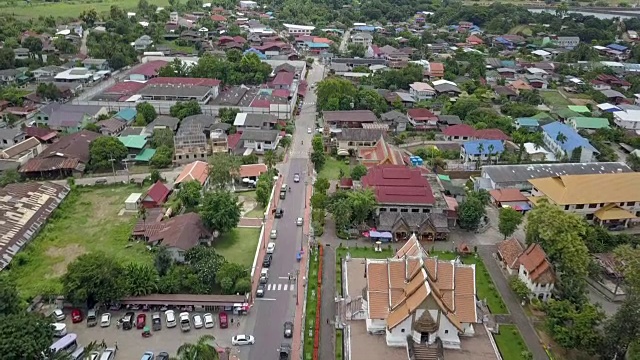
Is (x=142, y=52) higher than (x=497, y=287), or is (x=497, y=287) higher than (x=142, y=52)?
(x=142, y=52)

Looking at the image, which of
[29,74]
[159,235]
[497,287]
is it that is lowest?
[497,287]

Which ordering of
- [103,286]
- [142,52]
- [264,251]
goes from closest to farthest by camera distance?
[103,286]
[264,251]
[142,52]

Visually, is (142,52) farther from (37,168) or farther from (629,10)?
(629,10)

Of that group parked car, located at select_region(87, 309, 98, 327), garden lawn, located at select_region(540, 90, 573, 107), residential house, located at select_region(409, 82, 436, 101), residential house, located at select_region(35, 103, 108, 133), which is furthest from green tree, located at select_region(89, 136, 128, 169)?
garden lawn, located at select_region(540, 90, 573, 107)

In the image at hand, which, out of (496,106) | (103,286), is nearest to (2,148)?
(103,286)

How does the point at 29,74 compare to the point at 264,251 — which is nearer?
the point at 264,251

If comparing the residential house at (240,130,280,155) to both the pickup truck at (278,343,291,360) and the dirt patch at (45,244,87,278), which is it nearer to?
the dirt patch at (45,244,87,278)

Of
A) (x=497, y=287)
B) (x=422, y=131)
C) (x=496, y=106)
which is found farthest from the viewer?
(x=496, y=106)
